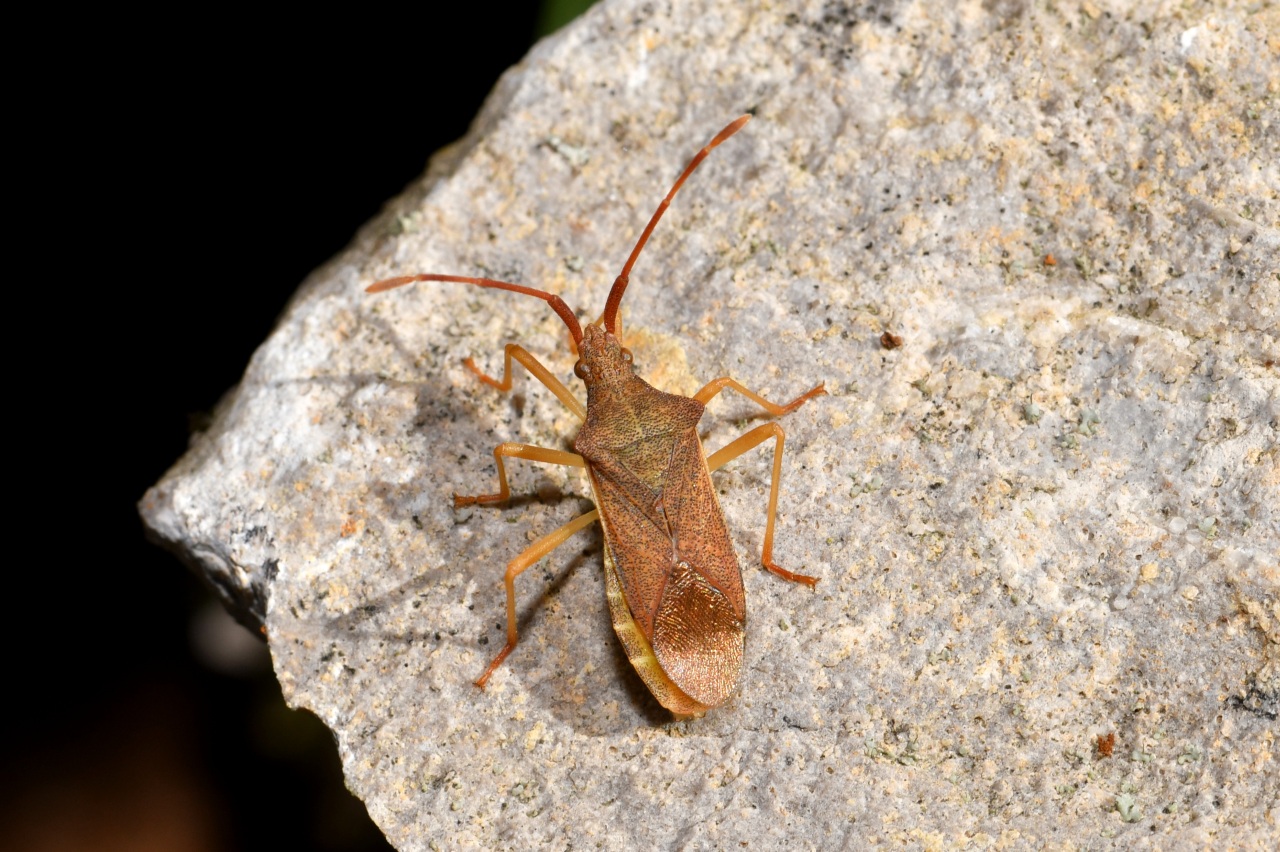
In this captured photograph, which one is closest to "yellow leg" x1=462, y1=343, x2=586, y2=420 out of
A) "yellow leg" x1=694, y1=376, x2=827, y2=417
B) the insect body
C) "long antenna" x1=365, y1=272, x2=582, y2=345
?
the insect body

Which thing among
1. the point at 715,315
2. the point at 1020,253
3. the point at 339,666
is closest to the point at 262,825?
the point at 339,666

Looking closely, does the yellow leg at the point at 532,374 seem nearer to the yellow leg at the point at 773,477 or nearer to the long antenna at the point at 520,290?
the long antenna at the point at 520,290

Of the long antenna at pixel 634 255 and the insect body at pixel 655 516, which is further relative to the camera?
the long antenna at pixel 634 255

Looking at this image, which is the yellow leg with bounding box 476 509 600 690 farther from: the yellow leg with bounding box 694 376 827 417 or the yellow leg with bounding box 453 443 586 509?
the yellow leg with bounding box 694 376 827 417

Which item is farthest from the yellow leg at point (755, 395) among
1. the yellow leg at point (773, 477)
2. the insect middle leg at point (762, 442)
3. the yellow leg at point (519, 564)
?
A: the yellow leg at point (519, 564)

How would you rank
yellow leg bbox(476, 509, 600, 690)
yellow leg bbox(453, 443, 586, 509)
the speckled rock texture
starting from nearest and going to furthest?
1. the speckled rock texture
2. yellow leg bbox(476, 509, 600, 690)
3. yellow leg bbox(453, 443, 586, 509)

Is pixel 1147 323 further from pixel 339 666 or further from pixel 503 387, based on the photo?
pixel 339 666

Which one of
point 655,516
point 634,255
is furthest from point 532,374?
point 655,516
